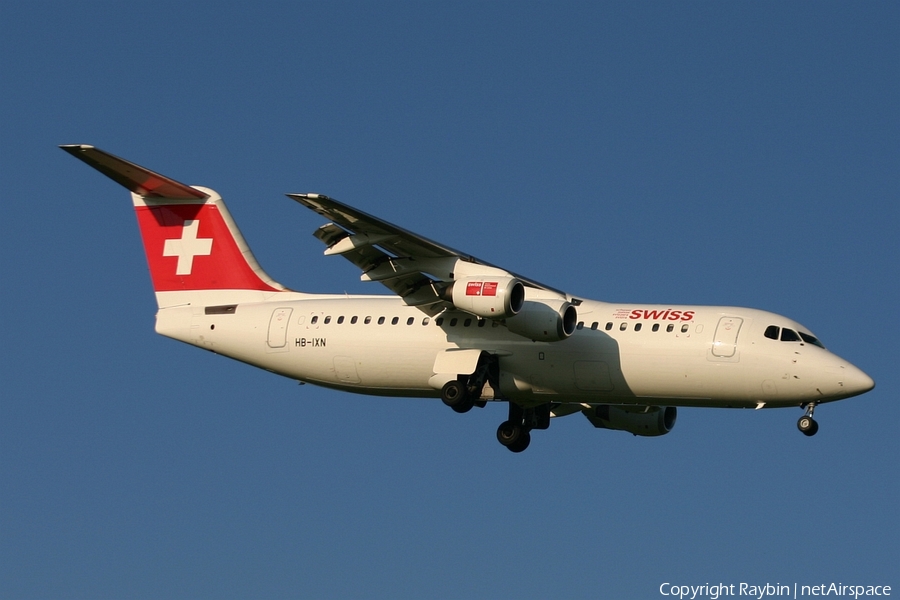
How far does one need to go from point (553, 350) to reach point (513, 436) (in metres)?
2.08

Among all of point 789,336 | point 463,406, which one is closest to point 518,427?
point 463,406

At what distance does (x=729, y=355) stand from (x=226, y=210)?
8.99 meters

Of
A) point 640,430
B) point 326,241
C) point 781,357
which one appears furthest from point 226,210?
point 781,357

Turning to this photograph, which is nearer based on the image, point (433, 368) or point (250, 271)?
point (433, 368)

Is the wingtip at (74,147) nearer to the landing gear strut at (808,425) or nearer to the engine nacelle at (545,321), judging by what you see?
the engine nacelle at (545,321)

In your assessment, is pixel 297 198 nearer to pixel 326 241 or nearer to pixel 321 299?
pixel 326 241

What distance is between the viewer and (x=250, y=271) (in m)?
22.8

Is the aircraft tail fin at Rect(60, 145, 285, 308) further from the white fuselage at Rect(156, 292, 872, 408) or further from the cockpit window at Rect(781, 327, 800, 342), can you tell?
the cockpit window at Rect(781, 327, 800, 342)

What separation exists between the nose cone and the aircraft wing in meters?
4.27

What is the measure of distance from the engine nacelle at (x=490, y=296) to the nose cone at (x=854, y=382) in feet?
14.8

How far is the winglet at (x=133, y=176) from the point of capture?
2080 cm

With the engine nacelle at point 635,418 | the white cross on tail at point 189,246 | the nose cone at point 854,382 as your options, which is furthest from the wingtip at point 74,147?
the nose cone at point 854,382

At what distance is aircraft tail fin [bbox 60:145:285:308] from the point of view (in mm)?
22672

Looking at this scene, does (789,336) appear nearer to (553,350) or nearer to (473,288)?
(553,350)
